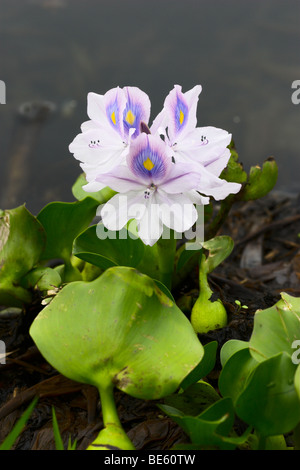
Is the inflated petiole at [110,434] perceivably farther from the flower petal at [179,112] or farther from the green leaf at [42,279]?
the flower petal at [179,112]

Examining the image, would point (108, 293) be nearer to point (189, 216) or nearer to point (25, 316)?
point (189, 216)

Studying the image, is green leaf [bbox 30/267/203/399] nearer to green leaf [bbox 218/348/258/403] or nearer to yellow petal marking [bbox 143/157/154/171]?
green leaf [bbox 218/348/258/403]

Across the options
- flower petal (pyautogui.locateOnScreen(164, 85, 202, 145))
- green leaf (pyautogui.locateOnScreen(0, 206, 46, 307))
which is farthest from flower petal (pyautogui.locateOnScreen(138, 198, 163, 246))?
green leaf (pyautogui.locateOnScreen(0, 206, 46, 307))

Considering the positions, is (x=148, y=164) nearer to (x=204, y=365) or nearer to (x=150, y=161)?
(x=150, y=161)

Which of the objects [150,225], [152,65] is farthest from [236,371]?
[152,65]

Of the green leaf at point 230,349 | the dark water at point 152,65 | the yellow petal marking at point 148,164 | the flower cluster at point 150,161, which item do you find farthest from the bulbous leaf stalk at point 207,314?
the dark water at point 152,65

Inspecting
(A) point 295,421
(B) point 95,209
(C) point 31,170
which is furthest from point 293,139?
(A) point 295,421

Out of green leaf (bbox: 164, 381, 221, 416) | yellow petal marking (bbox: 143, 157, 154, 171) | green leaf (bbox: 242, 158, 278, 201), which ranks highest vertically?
yellow petal marking (bbox: 143, 157, 154, 171)
